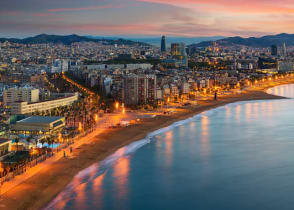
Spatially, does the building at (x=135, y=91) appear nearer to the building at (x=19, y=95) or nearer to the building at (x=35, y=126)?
the building at (x=19, y=95)

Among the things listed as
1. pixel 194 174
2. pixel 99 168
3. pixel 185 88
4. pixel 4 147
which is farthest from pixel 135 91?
pixel 4 147

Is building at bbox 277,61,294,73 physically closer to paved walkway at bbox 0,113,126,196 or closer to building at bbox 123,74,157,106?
building at bbox 123,74,157,106

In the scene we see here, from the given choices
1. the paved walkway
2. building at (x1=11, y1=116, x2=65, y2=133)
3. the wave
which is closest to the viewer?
Answer: the wave

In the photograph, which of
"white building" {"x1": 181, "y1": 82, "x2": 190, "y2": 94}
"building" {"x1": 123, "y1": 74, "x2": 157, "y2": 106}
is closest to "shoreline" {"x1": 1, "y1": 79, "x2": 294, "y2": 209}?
"building" {"x1": 123, "y1": 74, "x2": 157, "y2": 106}

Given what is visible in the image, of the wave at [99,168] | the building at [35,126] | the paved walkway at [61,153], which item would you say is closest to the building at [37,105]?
the paved walkway at [61,153]

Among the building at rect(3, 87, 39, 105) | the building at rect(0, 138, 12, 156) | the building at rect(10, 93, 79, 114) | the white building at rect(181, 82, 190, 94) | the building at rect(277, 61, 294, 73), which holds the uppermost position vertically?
the building at rect(277, 61, 294, 73)

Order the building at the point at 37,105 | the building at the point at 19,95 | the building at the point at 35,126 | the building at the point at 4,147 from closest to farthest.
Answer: the building at the point at 4,147 < the building at the point at 35,126 < the building at the point at 37,105 < the building at the point at 19,95

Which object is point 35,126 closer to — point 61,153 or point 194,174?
point 61,153
